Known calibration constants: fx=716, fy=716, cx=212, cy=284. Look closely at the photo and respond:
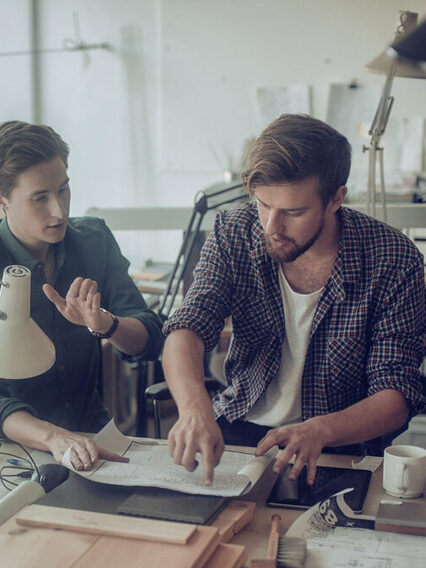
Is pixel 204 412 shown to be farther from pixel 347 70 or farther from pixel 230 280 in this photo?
pixel 347 70

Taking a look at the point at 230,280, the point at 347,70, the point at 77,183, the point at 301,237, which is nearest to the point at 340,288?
the point at 301,237

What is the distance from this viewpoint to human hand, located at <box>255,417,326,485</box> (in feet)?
3.79

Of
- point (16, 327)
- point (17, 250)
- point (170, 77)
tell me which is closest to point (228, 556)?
point (16, 327)

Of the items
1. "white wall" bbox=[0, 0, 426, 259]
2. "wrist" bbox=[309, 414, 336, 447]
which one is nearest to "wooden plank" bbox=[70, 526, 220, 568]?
"wrist" bbox=[309, 414, 336, 447]

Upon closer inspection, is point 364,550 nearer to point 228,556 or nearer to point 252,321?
point 228,556

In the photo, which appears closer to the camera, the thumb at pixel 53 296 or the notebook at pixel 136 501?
the notebook at pixel 136 501

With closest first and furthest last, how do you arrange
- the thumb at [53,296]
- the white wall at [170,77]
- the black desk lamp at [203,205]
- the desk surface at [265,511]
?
the desk surface at [265,511], the thumb at [53,296], the black desk lamp at [203,205], the white wall at [170,77]

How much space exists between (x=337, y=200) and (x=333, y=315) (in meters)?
0.25

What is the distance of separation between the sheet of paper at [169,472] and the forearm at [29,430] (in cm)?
10

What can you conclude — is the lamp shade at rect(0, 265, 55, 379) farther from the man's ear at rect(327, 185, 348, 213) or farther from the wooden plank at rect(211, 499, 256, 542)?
the man's ear at rect(327, 185, 348, 213)

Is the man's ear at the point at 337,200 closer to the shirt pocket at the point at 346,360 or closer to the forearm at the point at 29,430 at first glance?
the shirt pocket at the point at 346,360

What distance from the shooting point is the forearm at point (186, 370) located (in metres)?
1.25

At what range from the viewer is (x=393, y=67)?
6.10 feet

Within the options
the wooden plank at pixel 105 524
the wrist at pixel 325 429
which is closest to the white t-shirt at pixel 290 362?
the wrist at pixel 325 429
